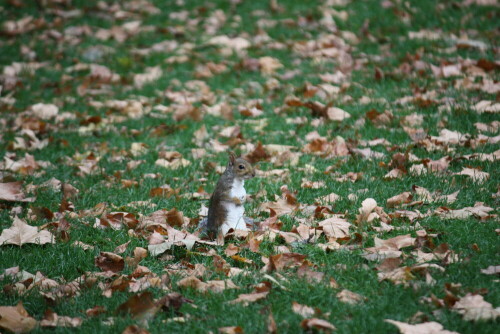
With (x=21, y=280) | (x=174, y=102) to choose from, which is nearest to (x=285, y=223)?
(x=21, y=280)

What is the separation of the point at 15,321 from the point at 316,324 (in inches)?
56.0

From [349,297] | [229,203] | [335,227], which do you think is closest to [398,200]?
[335,227]

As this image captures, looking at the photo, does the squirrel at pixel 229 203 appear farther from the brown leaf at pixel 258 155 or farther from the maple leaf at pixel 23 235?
the brown leaf at pixel 258 155

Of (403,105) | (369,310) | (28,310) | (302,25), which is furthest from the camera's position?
(302,25)

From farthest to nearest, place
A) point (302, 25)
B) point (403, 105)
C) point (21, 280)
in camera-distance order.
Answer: point (302, 25) < point (403, 105) < point (21, 280)

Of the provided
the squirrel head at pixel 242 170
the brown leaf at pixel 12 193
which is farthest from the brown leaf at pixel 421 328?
the brown leaf at pixel 12 193

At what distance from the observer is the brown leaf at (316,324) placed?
8.73 ft

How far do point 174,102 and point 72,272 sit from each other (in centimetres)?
375

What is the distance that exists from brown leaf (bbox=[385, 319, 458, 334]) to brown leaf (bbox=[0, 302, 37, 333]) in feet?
5.46

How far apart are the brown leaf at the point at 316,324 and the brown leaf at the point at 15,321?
1293mm

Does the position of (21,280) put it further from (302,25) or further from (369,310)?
(302,25)

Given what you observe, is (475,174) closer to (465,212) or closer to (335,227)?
(465,212)

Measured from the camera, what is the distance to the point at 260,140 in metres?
5.64

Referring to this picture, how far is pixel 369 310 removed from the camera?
2.83m
